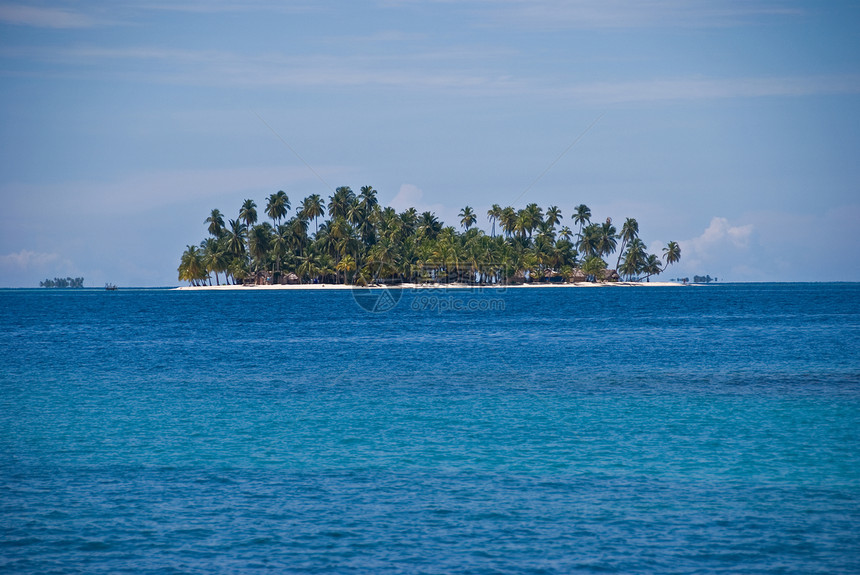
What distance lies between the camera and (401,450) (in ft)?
67.6

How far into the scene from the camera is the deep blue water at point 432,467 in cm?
1306

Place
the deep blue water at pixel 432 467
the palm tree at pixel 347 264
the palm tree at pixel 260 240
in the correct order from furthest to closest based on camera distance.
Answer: the palm tree at pixel 260 240
the palm tree at pixel 347 264
the deep blue water at pixel 432 467

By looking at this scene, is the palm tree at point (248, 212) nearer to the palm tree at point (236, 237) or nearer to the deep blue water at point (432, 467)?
the palm tree at point (236, 237)

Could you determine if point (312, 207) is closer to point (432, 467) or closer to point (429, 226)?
point (429, 226)

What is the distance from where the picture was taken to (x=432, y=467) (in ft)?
61.2

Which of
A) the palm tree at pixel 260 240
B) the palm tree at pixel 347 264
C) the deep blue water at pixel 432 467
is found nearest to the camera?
the deep blue water at pixel 432 467

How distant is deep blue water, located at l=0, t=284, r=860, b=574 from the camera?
13062 millimetres

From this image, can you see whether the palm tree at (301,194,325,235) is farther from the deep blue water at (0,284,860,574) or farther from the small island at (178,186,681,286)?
the deep blue water at (0,284,860,574)

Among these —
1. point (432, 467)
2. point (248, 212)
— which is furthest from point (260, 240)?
point (432, 467)

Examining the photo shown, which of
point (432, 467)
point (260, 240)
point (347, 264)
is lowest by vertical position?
point (432, 467)

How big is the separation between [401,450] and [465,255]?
163 meters

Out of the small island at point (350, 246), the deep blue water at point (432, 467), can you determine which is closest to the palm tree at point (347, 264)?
the small island at point (350, 246)

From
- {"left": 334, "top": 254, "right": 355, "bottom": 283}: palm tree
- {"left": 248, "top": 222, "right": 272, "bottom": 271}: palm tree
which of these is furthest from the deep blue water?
{"left": 248, "top": 222, "right": 272, "bottom": 271}: palm tree

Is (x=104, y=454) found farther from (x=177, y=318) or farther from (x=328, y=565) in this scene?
(x=177, y=318)
